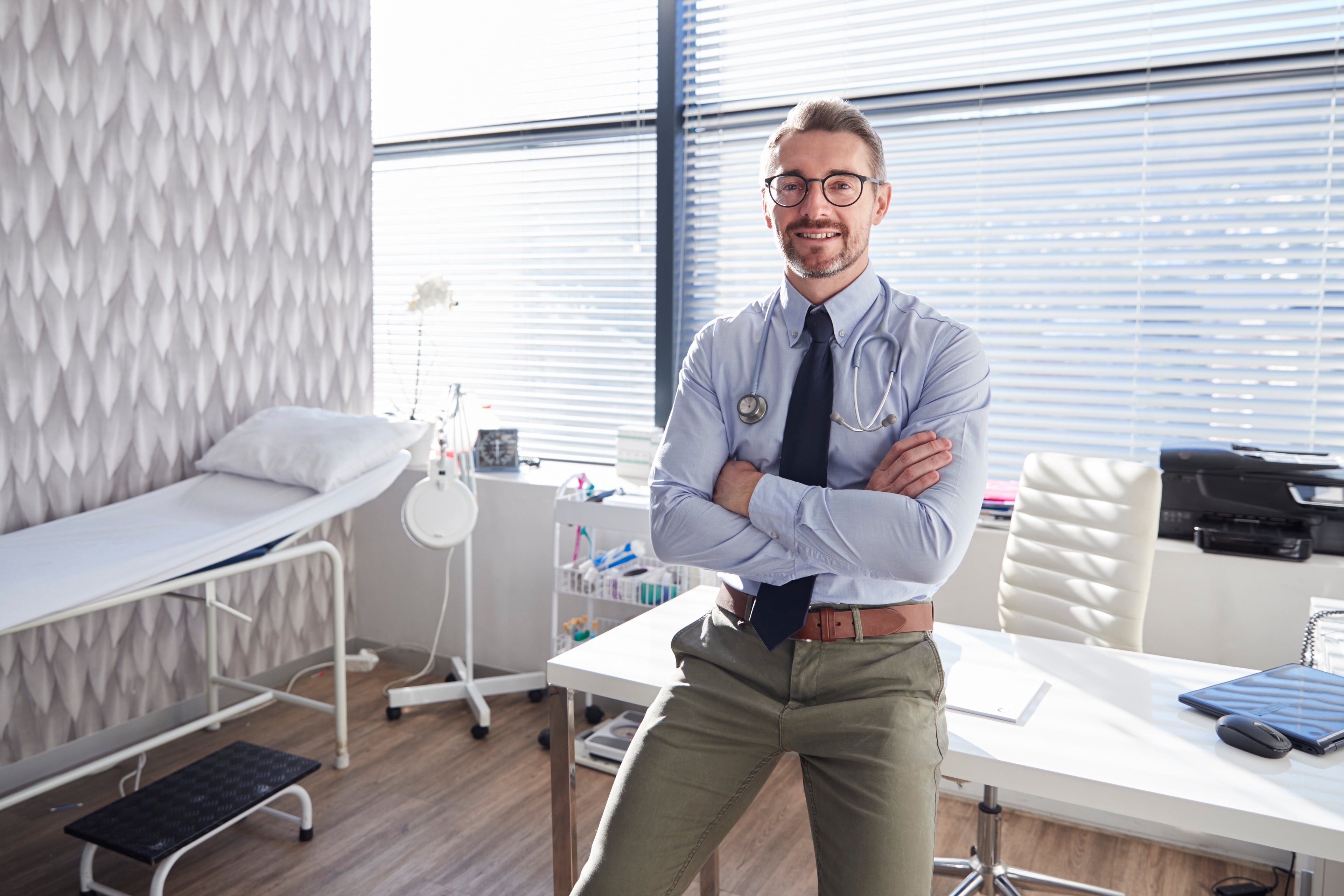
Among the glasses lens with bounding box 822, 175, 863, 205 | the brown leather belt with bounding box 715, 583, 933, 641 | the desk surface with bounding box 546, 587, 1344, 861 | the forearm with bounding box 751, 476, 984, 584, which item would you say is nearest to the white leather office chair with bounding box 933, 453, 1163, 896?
the desk surface with bounding box 546, 587, 1344, 861

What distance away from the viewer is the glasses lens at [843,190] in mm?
1596

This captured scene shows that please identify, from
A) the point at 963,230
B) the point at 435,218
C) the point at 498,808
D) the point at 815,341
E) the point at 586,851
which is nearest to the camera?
the point at 815,341

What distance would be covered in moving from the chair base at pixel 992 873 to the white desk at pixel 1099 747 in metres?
0.45

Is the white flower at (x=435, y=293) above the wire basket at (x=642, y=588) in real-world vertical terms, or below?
above

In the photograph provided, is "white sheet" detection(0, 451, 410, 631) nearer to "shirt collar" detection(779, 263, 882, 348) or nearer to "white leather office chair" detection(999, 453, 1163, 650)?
"shirt collar" detection(779, 263, 882, 348)

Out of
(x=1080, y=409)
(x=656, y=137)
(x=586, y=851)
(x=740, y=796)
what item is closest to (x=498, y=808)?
Result: (x=586, y=851)

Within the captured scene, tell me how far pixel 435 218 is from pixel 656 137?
1177mm

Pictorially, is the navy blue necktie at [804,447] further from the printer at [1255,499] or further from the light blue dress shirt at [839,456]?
the printer at [1255,499]

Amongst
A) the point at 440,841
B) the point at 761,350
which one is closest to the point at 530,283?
the point at 440,841

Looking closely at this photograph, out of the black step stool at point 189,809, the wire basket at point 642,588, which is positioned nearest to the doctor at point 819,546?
the black step stool at point 189,809

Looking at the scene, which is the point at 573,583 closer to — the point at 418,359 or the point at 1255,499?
the point at 418,359

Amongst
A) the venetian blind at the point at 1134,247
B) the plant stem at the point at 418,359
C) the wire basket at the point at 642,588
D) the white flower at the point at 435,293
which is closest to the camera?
the venetian blind at the point at 1134,247

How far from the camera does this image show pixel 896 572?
145cm

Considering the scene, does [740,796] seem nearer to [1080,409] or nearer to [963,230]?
[1080,409]
